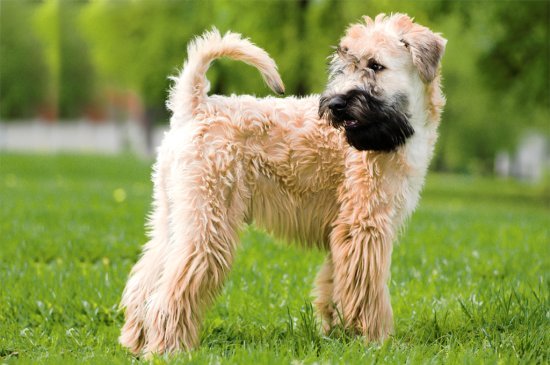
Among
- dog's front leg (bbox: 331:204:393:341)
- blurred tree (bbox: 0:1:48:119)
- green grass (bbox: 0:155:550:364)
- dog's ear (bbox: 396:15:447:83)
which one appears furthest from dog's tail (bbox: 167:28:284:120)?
blurred tree (bbox: 0:1:48:119)

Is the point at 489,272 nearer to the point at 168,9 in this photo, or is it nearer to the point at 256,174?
the point at 256,174

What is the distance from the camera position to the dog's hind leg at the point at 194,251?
4039 mm

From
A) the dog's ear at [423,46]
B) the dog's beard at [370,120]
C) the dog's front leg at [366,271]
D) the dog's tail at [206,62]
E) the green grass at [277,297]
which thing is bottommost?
the green grass at [277,297]

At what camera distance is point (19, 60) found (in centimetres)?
3216

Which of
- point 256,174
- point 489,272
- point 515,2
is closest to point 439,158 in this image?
point 515,2

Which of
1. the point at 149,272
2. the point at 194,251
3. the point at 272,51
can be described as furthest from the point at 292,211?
the point at 272,51

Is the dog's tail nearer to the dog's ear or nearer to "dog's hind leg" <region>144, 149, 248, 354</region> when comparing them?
"dog's hind leg" <region>144, 149, 248, 354</region>

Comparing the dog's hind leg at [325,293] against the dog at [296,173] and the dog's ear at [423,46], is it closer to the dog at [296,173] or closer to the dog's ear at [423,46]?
the dog at [296,173]

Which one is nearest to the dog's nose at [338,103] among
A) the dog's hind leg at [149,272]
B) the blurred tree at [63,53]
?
the dog's hind leg at [149,272]

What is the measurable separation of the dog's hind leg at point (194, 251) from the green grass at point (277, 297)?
0.71ft

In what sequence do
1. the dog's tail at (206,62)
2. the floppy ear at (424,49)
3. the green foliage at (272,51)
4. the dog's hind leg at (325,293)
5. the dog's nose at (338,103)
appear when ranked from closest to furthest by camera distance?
the dog's nose at (338,103) < the floppy ear at (424,49) < the dog's tail at (206,62) < the dog's hind leg at (325,293) < the green foliage at (272,51)

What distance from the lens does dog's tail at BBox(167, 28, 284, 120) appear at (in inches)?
168

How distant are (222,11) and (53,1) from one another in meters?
19.7

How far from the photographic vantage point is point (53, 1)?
35.5 meters
